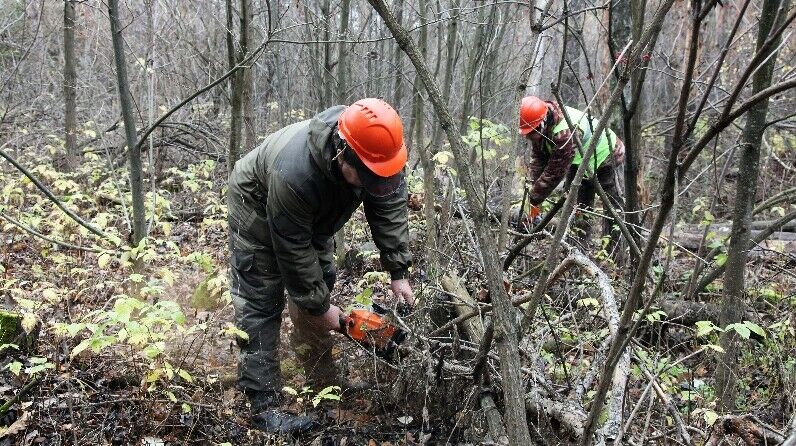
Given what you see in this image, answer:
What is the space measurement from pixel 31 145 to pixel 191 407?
771cm

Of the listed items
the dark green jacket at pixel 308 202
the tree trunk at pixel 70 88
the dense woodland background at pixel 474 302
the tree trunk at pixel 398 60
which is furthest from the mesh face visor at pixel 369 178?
the tree trunk at pixel 70 88

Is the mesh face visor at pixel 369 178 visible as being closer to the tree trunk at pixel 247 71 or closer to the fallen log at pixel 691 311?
the tree trunk at pixel 247 71

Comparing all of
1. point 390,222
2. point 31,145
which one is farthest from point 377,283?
point 31,145

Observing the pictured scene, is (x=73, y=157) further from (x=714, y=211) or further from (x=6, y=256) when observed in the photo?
(x=714, y=211)

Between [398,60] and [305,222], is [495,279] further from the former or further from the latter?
[398,60]

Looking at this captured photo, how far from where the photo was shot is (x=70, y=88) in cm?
782

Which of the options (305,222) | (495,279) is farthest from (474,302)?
(495,279)

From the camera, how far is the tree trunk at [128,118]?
157 inches

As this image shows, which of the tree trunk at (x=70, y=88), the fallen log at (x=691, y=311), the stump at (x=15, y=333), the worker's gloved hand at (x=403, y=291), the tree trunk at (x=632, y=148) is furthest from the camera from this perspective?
the tree trunk at (x=70, y=88)

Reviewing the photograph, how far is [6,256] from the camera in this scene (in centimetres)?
564

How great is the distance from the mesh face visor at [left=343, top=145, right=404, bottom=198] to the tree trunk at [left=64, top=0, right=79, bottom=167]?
5.55 m

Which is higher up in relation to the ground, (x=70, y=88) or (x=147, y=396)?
(x=70, y=88)

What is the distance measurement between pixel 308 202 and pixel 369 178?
0.39 metres

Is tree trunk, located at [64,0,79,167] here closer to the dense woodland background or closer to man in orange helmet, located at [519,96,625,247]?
the dense woodland background
